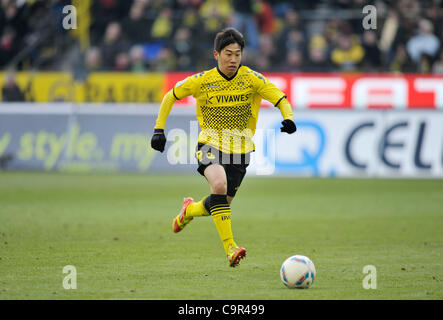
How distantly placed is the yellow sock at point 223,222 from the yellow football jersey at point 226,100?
0.65 m

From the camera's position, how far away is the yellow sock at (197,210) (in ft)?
27.1

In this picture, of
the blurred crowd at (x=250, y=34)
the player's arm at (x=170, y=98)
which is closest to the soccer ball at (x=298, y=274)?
the player's arm at (x=170, y=98)

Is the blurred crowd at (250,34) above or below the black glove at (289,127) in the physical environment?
above

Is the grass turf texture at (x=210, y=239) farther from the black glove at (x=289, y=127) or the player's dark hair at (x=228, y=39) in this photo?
the player's dark hair at (x=228, y=39)

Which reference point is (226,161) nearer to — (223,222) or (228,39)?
(223,222)

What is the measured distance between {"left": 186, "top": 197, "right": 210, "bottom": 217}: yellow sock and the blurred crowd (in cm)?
1280

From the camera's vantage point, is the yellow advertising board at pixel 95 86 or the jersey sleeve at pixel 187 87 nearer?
the jersey sleeve at pixel 187 87

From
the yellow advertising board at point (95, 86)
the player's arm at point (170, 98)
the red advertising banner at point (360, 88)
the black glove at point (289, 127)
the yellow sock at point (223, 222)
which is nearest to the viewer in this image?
the yellow sock at point (223, 222)

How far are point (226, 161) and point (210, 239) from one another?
2050 millimetres

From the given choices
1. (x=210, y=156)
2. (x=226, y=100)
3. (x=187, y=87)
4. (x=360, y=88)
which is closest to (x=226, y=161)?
(x=210, y=156)

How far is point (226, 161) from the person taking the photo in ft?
26.2

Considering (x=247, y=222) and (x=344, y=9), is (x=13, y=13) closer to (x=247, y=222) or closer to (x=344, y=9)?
(x=344, y=9)
